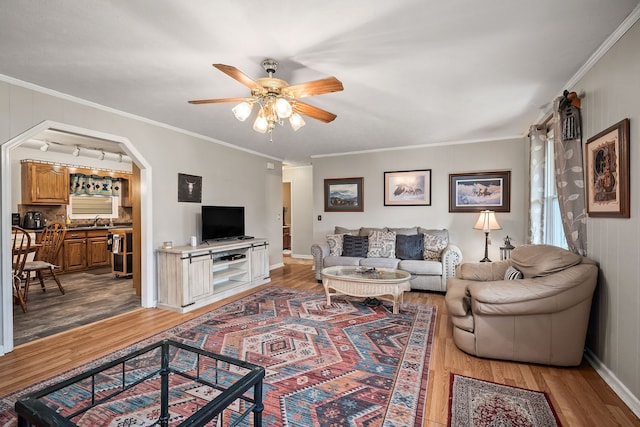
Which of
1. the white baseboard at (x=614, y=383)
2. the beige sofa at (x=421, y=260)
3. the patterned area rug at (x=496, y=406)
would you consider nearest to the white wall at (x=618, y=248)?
the white baseboard at (x=614, y=383)

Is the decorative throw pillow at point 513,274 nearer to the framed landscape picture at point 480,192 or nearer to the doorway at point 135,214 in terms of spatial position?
the framed landscape picture at point 480,192

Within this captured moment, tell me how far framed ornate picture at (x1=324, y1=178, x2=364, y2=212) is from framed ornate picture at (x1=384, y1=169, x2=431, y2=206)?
0.53 m

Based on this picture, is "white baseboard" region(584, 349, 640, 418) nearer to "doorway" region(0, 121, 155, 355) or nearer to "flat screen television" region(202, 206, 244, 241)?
"flat screen television" region(202, 206, 244, 241)

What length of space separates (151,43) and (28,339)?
3.07 meters

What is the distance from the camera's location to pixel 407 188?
18.2 ft

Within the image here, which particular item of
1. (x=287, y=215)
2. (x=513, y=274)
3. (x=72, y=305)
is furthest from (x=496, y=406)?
(x=287, y=215)

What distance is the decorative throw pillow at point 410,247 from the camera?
15.8 ft

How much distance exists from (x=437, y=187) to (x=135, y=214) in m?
4.85

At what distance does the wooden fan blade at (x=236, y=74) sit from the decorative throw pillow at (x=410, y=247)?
3.56 meters

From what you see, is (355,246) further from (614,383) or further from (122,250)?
(122,250)

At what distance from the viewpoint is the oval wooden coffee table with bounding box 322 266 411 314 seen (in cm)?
354

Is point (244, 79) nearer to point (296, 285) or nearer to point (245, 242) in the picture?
point (245, 242)

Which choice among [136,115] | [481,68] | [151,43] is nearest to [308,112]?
[151,43]

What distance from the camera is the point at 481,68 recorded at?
2.52m
